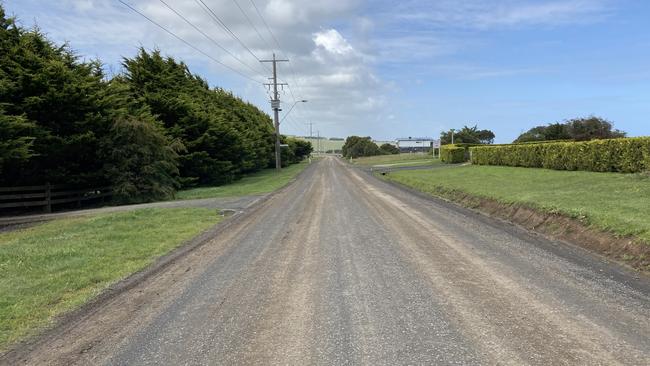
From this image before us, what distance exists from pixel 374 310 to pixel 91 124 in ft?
66.6

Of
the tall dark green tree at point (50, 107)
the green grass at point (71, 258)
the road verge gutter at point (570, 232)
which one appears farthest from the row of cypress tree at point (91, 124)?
the road verge gutter at point (570, 232)

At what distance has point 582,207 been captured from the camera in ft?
38.5

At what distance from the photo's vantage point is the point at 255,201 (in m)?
21.6

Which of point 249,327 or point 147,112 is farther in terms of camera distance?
point 147,112

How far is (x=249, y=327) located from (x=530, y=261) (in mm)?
5077

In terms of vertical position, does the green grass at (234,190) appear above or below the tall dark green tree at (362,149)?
below

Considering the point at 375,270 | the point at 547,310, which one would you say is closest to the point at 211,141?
the point at 375,270

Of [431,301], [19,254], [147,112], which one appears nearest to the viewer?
[431,301]

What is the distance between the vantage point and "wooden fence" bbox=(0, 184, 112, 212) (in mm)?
19719

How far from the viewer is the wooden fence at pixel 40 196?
19.7 meters

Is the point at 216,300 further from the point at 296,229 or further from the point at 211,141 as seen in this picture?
the point at 211,141

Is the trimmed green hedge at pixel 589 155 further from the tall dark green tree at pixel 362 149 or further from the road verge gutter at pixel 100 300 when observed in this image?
the tall dark green tree at pixel 362 149

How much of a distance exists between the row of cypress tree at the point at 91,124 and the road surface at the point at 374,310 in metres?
12.5

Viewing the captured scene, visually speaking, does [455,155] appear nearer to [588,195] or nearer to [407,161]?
[407,161]
